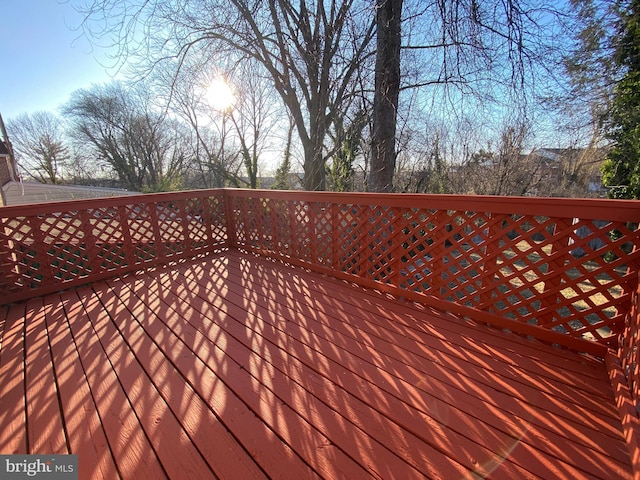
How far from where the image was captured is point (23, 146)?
1484 centimetres

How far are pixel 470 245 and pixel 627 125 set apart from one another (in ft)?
28.7

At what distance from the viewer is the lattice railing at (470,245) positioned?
154 cm

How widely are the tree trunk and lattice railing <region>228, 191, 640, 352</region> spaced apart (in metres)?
1.40

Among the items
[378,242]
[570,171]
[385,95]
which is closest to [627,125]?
[570,171]

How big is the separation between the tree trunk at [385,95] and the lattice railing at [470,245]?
1395 mm

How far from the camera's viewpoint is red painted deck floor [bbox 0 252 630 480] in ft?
3.53

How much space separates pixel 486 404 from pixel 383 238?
1.47 meters

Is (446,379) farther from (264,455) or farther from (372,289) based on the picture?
(372,289)

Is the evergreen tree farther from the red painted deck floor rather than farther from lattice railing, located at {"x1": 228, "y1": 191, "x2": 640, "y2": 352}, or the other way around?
the red painted deck floor

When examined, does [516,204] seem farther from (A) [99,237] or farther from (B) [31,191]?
(B) [31,191]

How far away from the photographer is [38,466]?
1.11 metres

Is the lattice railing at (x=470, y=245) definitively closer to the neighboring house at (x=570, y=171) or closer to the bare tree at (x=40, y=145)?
the neighboring house at (x=570, y=171)

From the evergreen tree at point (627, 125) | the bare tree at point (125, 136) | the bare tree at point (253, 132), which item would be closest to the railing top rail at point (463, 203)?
the evergreen tree at point (627, 125)

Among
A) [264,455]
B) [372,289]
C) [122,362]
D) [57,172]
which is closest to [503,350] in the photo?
[372,289]
